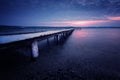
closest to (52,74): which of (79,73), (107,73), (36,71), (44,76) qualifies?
(44,76)

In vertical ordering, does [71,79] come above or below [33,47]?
below

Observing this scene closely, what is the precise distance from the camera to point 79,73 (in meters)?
4.86

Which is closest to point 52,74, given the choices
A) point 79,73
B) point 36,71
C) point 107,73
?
point 36,71

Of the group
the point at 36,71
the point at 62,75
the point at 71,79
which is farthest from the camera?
the point at 36,71

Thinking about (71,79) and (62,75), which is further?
(62,75)

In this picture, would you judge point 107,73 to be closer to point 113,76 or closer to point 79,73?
point 113,76

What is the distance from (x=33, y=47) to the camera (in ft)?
19.8

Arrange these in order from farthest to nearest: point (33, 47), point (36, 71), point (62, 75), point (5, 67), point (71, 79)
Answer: point (33, 47) → point (5, 67) → point (36, 71) → point (62, 75) → point (71, 79)

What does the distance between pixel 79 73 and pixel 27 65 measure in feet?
9.68

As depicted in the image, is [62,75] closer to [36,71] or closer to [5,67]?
[36,71]

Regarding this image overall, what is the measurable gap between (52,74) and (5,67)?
2.75m

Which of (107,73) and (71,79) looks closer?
(71,79)

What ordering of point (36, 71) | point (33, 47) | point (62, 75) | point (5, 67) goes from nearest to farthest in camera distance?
point (62, 75), point (36, 71), point (5, 67), point (33, 47)

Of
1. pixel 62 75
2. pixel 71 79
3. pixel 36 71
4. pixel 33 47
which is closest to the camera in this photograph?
pixel 71 79
